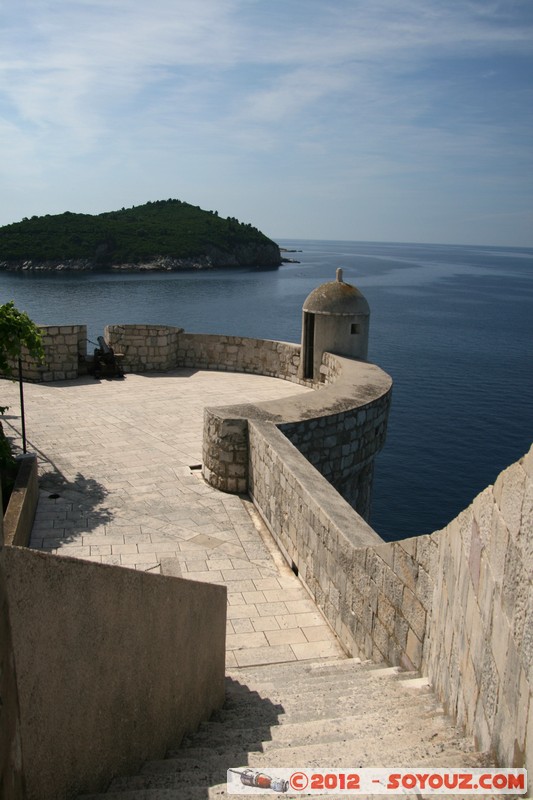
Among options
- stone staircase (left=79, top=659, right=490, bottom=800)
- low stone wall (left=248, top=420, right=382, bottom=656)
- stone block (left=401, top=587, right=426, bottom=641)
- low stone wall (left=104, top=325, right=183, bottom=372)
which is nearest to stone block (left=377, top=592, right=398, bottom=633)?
stone block (left=401, top=587, right=426, bottom=641)

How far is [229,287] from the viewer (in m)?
79.9

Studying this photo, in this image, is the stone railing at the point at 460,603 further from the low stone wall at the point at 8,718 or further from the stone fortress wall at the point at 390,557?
the low stone wall at the point at 8,718

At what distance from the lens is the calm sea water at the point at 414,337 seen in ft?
74.9

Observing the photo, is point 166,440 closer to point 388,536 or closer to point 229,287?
point 388,536

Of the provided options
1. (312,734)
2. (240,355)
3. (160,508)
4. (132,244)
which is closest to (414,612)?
(312,734)

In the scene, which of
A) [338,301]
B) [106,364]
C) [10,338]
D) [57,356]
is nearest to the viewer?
[10,338]

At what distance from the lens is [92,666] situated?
2598mm

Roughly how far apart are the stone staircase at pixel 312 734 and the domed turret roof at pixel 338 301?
932 cm

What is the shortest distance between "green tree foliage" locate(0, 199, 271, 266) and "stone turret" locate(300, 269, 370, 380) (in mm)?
86756

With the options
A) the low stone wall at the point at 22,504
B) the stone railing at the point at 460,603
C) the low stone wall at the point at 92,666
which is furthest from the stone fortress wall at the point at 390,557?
the low stone wall at the point at 22,504

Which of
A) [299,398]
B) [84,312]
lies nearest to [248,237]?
[84,312]

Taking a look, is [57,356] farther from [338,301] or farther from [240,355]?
[338,301]

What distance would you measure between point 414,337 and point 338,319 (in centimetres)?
3572

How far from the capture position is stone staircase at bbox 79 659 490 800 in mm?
2789
